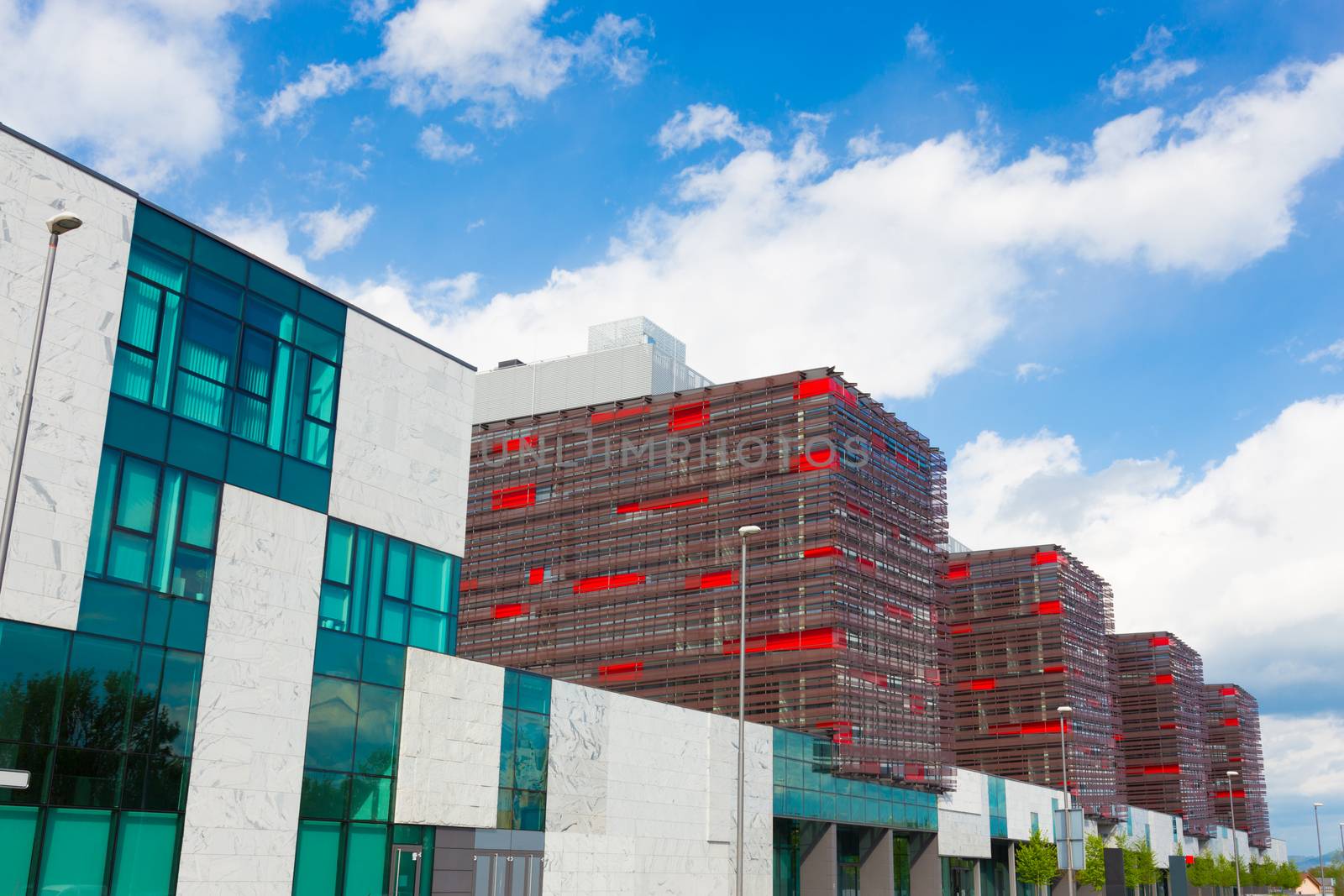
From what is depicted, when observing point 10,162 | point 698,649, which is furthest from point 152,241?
point 698,649

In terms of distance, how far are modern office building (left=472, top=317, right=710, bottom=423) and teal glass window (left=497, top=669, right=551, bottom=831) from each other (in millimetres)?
40895

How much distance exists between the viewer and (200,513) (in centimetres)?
3197

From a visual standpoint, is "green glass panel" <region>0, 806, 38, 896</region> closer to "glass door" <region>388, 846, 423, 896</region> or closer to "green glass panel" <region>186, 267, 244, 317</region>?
"glass door" <region>388, 846, 423, 896</region>

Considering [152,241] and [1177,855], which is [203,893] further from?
[1177,855]

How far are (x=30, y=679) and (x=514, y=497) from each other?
55.4 metres

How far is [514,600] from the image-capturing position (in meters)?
80.8

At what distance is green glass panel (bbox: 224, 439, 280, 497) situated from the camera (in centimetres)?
3322

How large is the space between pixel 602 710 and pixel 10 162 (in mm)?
28186

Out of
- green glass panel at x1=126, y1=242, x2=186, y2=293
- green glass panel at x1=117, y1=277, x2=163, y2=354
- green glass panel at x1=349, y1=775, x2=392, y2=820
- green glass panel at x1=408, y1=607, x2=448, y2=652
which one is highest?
green glass panel at x1=126, y1=242, x2=186, y2=293

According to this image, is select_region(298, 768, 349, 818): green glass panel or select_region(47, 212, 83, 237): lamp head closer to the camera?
select_region(47, 212, 83, 237): lamp head

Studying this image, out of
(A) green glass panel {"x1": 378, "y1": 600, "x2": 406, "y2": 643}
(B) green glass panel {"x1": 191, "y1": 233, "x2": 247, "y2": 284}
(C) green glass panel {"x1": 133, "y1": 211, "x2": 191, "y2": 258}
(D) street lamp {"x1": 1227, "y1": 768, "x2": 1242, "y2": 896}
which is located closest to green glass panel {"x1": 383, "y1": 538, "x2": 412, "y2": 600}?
(A) green glass panel {"x1": 378, "y1": 600, "x2": 406, "y2": 643}

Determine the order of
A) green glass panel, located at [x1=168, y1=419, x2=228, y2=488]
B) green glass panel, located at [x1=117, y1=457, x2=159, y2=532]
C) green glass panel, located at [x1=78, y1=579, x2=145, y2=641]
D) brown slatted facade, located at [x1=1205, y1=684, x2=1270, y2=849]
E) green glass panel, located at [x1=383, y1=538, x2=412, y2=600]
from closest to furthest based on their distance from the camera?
green glass panel, located at [x1=78, y1=579, x2=145, y2=641] < green glass panel, located at [x1=117, y1=457, x2=159, y2=532] < green glass panel, located at [x1=168, y1=419, x2=228, y2=488] < green glass panel, located at [x1=383, y1=538, x2=412, y2=600] < brown slatted facade, located at [x1=1205, y1=684, x2=1270, y2=849]

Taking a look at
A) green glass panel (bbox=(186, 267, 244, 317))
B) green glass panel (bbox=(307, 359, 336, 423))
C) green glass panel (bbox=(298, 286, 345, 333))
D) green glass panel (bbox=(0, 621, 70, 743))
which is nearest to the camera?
green glass panel (bbox=(0, 621, 70, 743))

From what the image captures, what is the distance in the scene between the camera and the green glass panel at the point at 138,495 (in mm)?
29938
